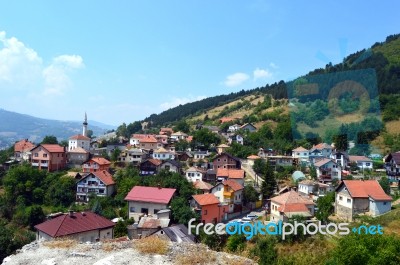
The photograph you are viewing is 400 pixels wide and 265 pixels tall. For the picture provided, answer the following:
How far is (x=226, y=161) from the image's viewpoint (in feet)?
116

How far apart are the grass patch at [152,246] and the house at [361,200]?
18.4 metres

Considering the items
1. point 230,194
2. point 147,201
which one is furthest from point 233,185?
point 147,201

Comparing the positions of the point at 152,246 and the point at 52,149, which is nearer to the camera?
the point at 152,246

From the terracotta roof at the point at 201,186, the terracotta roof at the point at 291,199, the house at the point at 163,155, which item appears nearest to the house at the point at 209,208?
the terracotta roof at the point at 201,186

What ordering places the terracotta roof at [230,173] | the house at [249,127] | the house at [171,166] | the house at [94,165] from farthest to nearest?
the house at [249,127], the house at [94,165], the house at [171,166], the terracotta roof at [230,173]

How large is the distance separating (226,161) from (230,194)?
27.8 ft

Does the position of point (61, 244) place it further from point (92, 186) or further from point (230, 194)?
point (92, 186)

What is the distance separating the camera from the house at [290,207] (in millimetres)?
22188

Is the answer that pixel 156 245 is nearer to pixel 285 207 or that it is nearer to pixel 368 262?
pixel 368 262

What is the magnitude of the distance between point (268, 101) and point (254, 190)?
141 feet

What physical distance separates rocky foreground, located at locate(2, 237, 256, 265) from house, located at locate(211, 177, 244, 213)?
20082 mm

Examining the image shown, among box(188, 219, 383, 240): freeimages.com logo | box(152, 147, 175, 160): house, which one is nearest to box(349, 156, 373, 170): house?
box(188, 219, 383, 240): freeimages.com logo

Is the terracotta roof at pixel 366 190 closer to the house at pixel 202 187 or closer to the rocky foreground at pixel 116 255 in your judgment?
the house at pixel 202 187

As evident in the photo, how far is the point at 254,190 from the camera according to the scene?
29062mm
